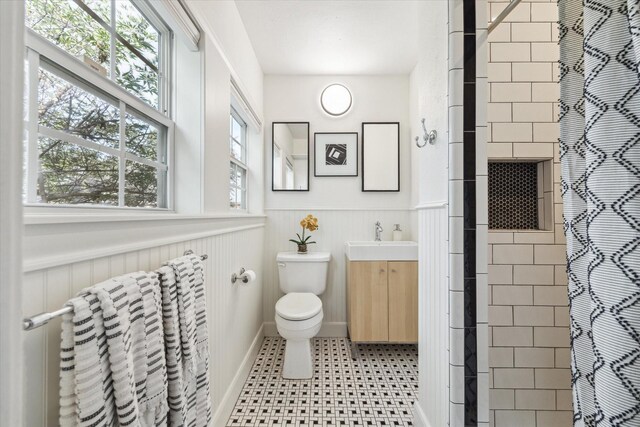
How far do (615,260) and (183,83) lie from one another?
5.01 ft

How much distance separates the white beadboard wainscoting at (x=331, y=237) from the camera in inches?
104

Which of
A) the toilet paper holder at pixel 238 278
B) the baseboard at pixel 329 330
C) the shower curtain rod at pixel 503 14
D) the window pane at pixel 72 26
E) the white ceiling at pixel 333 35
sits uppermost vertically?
the white ceiling at pixel 333 35

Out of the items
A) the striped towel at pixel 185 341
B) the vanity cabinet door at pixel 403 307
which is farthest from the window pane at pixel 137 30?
the vanity cabinet door at pixel 403 307

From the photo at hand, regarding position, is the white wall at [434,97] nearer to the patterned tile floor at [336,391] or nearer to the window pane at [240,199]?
the patterned tile floor at [336,391]

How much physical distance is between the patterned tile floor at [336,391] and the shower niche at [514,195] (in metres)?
1.20

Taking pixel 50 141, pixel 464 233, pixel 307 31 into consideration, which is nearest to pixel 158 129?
pixel 50 141

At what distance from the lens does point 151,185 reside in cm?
110

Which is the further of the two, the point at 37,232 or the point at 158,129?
the point at 158,129

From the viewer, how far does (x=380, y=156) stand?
265cm

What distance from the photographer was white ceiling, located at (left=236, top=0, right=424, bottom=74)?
183cm

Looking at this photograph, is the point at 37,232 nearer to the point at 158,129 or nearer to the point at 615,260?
the point at 158,129

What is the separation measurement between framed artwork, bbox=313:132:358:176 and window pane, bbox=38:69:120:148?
6.22 ft

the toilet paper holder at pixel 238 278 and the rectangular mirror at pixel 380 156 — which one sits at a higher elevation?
the rectangular mirror at pixel 380 156

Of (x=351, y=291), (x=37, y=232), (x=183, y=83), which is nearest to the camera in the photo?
(x=37, y=232)
